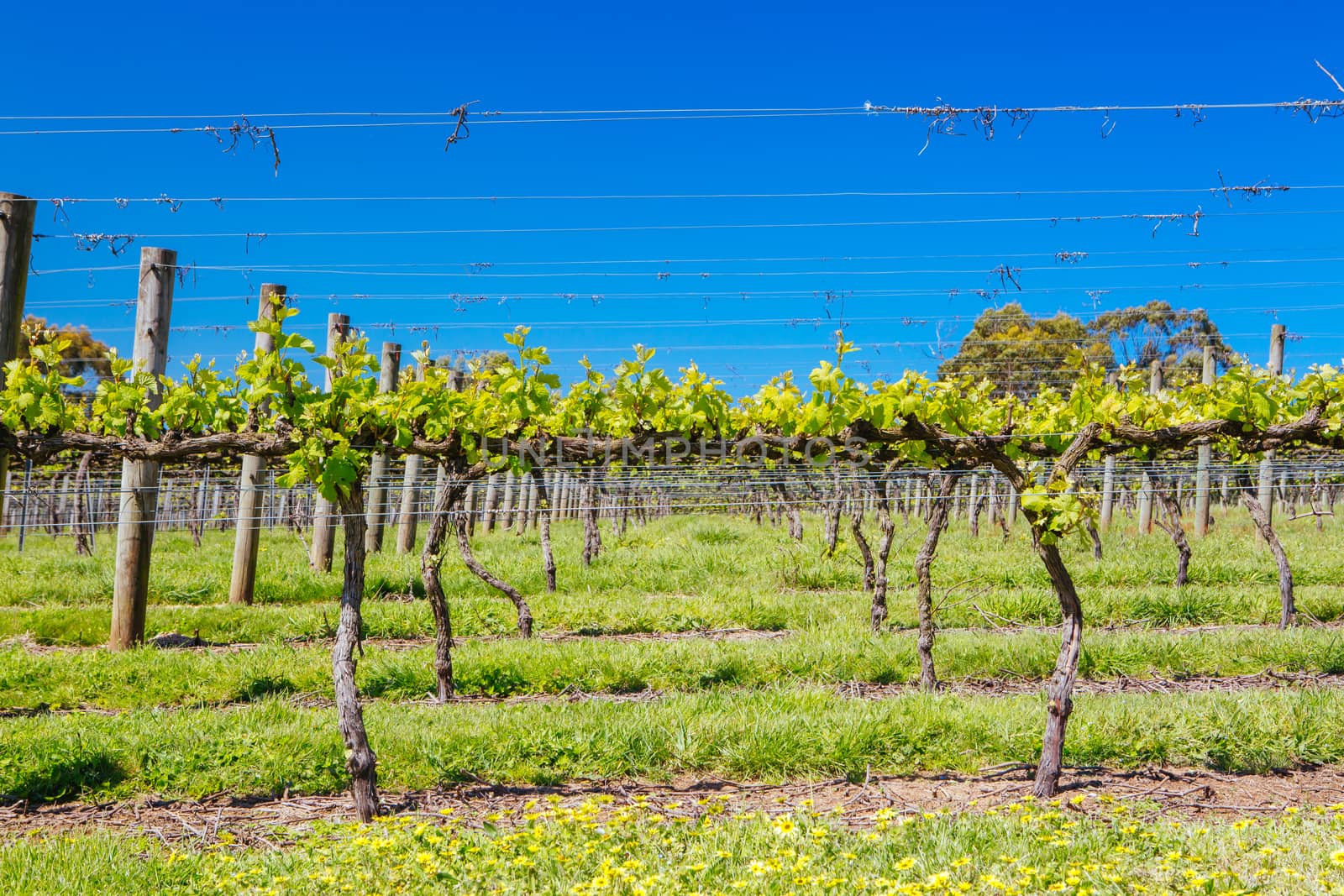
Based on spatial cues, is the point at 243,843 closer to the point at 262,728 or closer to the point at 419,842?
the point at 419,842

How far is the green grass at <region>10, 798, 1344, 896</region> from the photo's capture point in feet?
11.9

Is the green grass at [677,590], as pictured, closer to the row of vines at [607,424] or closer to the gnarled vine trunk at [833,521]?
the gnarled vine trunk at [833,521]

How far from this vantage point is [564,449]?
19.6ft

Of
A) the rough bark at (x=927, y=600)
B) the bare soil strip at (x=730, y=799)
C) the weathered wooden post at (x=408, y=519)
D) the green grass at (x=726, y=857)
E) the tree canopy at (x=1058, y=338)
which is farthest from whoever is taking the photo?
the tree canopy at (x=1058, y=338)

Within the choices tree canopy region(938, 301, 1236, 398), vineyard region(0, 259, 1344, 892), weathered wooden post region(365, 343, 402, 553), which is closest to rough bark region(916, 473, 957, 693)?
vineyard region(0, 259, 1344, 892)

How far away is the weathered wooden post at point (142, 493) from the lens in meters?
8.62

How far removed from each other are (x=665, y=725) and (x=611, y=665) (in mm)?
1934

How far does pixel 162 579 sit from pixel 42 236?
5.89 m

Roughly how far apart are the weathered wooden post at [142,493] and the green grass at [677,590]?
2.92 feet

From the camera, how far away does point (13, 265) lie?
6.24 metres

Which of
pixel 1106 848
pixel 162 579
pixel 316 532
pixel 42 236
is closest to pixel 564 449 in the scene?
pixel 1106 848

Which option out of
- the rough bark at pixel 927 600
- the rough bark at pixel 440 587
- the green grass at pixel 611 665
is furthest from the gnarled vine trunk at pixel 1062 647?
the rough bark at pixel 440 587

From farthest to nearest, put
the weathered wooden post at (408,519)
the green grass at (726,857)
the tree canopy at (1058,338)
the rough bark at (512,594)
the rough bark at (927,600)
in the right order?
the tree canopy at (1058,338), the weathered wooden post at (408,519), the rough bark at (512,594), the rough bark at (927,600), the green grass at (726,857)

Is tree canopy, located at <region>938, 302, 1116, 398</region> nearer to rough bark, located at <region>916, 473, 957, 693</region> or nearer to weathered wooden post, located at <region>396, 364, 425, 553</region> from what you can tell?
weathered wooden post, located at <region>396, 364, 425, 553</region>
